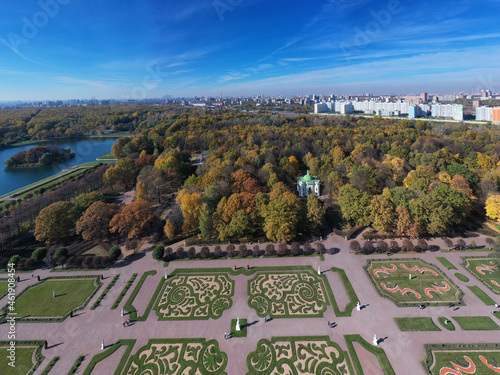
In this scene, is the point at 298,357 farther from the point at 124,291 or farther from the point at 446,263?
the point at 446,263

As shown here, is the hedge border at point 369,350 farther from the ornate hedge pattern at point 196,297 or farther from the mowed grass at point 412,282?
the ornate hedge pattern at point 196,297

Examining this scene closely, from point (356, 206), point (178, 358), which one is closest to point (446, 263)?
point (356, 206)

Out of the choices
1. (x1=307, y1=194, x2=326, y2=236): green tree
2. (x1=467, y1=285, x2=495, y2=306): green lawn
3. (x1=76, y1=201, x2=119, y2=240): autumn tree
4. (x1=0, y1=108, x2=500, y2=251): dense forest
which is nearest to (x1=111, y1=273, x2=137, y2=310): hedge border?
→ (x1=0, y1=108, x2=500, y2=251): dense forest

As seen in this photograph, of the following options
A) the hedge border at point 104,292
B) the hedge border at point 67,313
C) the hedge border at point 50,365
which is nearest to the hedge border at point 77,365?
the hedge border at point 50,365

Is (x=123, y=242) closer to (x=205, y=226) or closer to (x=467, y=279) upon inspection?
(x=205, y=226)

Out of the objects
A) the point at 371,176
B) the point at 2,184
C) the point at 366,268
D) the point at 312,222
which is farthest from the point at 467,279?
the point at 2,184

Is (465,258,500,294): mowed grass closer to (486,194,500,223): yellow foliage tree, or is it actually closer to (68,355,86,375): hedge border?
(486,194,500,223): yellow foliage tree

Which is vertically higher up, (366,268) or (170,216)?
(170,216)
